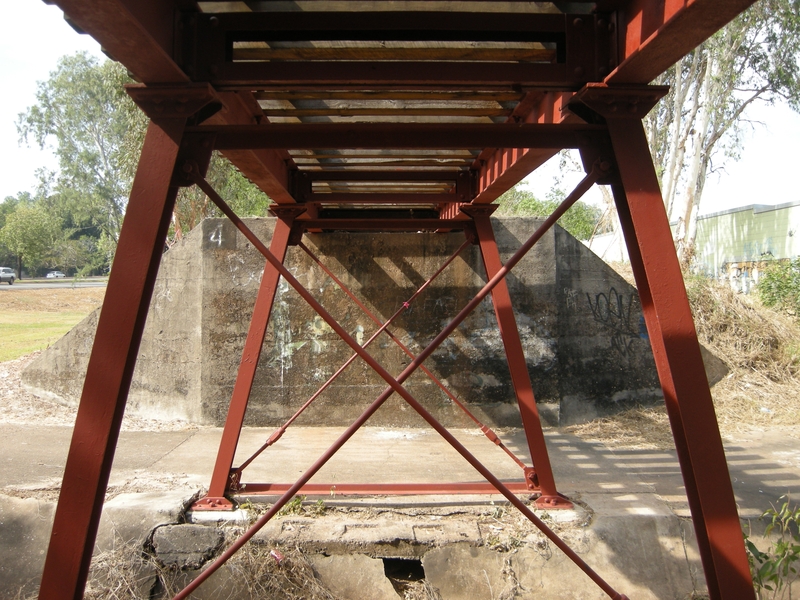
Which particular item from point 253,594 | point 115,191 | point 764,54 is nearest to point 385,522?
point 253,594

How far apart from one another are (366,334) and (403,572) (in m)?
3.23

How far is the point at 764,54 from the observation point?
16109 mm

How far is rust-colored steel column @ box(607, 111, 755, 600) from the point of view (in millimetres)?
2250

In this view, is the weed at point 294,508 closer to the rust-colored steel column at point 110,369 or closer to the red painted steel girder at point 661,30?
the rust-colored steel column at point 110,369

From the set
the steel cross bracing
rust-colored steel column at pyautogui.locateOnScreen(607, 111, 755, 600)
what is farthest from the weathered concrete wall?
A: rust-colored steel column at pyautogui.locateOnScreen(607, 111, 755, 600)

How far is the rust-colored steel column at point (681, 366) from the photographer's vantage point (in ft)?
7.38

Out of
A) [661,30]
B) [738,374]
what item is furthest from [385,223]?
[738,374]

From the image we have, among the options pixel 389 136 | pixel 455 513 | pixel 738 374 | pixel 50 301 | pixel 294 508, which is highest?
pixel 389 136

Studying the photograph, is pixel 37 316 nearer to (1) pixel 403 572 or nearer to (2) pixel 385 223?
(2) pixel 385 223

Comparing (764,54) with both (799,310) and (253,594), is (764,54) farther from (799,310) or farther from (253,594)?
(253,594)

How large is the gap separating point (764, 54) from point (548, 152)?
55.5ft

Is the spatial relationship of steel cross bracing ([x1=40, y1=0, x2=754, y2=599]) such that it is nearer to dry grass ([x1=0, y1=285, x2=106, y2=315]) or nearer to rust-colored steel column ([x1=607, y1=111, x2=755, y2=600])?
rust-colored steel column ([x1=607, y1=111, x2=755, y2=600])

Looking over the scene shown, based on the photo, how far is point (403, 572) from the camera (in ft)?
13.8

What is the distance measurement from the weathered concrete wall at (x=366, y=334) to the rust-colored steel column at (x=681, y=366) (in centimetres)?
441
